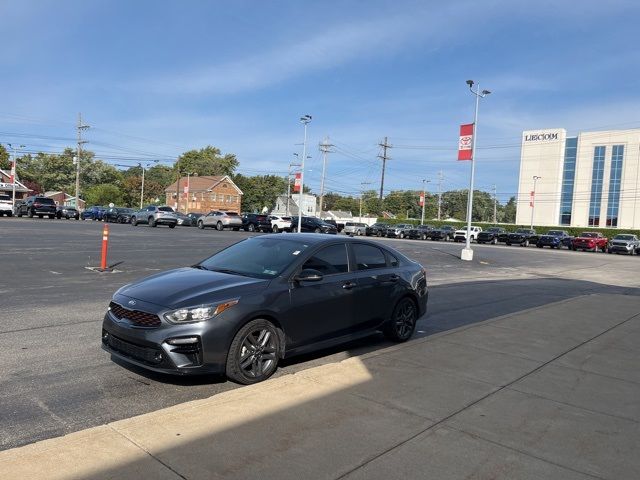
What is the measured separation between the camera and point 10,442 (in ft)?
12.3

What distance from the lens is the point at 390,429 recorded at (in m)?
4.17

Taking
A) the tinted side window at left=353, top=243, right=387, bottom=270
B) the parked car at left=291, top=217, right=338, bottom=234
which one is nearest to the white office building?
the parked car at left=291, top=217, right=338, bottom=234

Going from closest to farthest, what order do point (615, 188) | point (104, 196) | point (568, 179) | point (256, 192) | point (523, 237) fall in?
point (523, 237) → point (615, 188) → point (568, 179) → point (104, 196) → point (256, 192)

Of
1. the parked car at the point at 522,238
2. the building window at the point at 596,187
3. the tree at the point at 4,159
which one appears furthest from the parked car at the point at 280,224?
the tree at the point at 4,159

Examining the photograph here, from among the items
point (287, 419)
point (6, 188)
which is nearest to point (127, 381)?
point (287, 419)

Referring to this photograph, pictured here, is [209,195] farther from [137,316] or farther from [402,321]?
[137,316]

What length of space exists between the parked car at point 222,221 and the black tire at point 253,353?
40582 mm

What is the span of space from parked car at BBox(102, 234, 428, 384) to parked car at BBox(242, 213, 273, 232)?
39.1m

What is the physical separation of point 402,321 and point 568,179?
79.5m

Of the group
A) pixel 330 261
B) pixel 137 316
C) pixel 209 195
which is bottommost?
pixel 137 316

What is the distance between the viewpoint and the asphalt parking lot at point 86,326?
176 inches

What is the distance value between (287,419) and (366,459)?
82 centimetres

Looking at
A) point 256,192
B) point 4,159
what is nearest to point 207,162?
point 256,192

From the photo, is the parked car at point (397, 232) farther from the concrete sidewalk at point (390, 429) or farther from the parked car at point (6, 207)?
the concrete sidewalk at point (390, 429)
